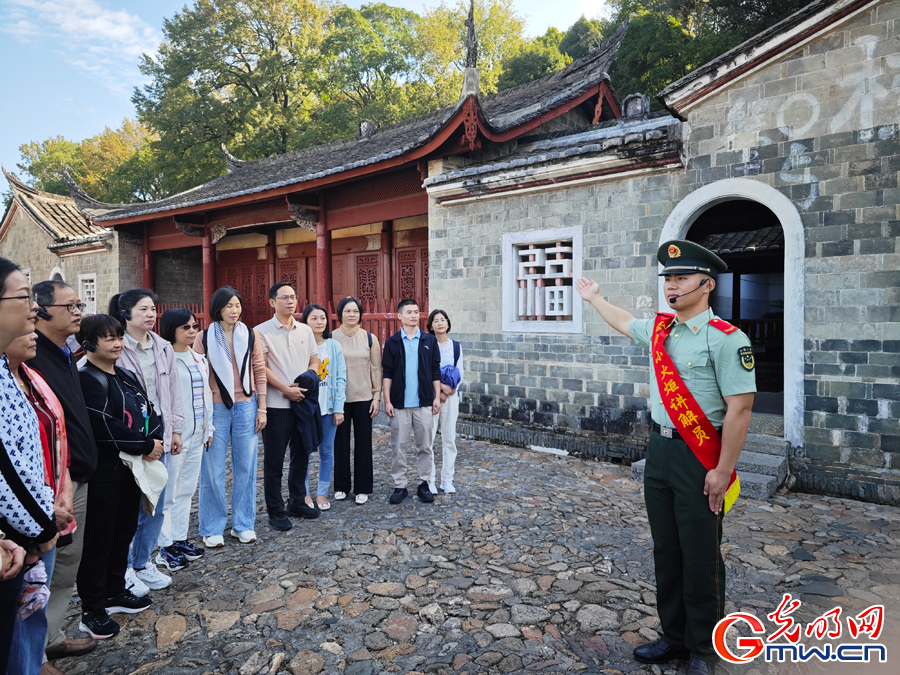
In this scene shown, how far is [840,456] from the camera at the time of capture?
5258 millimetres

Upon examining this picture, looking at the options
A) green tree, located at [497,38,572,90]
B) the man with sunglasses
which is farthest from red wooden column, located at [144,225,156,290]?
green tree, located at [497,38,572,90]

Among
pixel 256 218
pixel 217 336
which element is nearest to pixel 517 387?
pixel 217 336

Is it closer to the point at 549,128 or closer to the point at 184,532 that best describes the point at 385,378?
the point at 184,532

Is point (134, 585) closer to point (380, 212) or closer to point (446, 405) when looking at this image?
point (446, 405)

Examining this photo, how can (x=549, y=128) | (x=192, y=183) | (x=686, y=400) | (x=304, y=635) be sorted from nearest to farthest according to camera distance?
(x=686, y=400), (x=304, y=635), (x=549, y=128), (x=192, y=183)

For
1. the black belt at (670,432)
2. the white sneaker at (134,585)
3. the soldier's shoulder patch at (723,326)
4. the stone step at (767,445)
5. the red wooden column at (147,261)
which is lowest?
the white sneaker at (134,585)

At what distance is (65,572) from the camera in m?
2.57

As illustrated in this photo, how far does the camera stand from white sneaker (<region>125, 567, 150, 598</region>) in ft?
10.7

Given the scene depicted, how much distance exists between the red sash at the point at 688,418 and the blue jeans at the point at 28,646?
101 inches

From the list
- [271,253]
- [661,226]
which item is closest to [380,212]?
[271,253]

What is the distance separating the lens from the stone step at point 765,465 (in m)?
5.20

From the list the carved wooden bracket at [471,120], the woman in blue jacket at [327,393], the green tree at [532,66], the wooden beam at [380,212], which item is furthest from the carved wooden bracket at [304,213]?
the green tree at [532,66]

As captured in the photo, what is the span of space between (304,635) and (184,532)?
1367mm

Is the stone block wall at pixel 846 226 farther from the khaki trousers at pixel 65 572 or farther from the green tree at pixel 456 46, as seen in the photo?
the green tree at pixel 456 46
